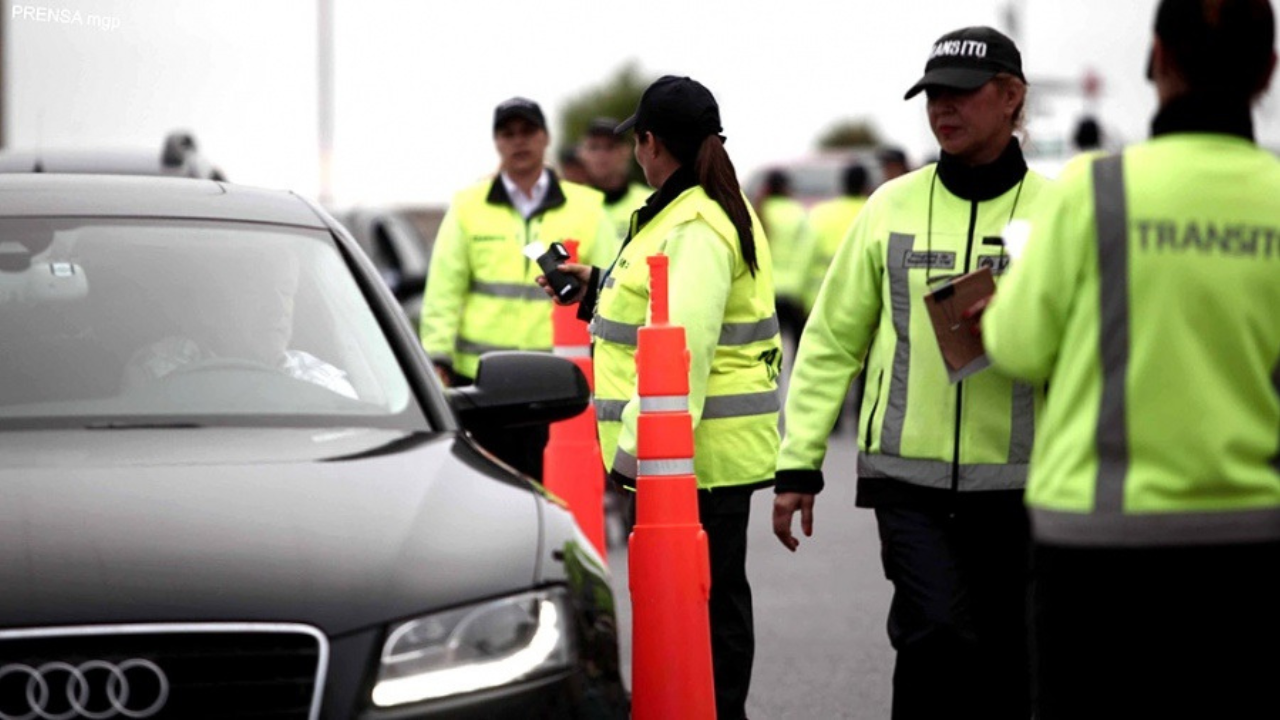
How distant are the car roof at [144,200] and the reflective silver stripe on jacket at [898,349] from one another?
1400mm

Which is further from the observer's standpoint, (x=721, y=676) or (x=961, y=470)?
(x=721, y=676)

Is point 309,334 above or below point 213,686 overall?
above

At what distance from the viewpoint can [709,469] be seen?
22.5 feet

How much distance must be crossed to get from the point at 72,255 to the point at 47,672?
1.83 m

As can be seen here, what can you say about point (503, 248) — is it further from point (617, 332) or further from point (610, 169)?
point (610, 169)

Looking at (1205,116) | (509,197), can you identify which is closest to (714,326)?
(1205,116)

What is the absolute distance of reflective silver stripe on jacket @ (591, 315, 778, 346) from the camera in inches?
268

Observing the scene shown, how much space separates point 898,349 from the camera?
19.6ft

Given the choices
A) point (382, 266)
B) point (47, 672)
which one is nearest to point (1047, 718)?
point (47, 672)

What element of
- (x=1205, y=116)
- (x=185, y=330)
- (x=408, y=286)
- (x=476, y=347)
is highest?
(x=1205, y=116)

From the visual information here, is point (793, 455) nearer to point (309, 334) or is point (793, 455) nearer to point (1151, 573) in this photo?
point (309, 334)

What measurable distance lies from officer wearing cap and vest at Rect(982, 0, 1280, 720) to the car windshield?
1.89 m

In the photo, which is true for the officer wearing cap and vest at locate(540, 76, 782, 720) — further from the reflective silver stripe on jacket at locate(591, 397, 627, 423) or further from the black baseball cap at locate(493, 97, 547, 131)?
the black baseball cap at locate(493, 97, 547, 131)

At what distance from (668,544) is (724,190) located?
98 cm
